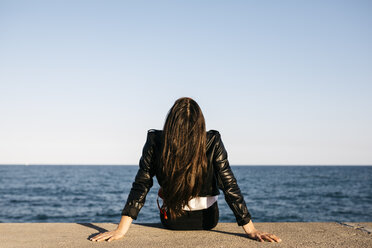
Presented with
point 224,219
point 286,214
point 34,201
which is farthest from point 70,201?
point 286,214

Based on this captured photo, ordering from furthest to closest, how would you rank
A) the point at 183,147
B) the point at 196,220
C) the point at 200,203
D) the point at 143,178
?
the point at 196,220 → the point at 200,203 → the point at 143,178 → the point at 183,147

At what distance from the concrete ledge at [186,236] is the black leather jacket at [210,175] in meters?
0.29

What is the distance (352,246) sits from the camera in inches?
109

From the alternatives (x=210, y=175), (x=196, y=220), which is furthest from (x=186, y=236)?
(x=210, y=175)

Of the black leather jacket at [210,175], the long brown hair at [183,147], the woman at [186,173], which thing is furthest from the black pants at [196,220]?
the long brown hair at [183,147]

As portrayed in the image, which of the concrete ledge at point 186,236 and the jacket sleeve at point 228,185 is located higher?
the jacket sleeve at point 228,185

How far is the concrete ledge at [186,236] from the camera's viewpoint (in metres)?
2.84

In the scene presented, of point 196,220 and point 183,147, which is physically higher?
→ point 183,147

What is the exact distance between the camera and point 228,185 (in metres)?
→ 2.96

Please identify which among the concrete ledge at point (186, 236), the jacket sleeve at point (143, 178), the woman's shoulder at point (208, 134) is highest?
the woman's shoulder at point (208, 134)

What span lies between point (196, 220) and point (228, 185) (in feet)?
2.02

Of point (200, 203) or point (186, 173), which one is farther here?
point (200, 203)

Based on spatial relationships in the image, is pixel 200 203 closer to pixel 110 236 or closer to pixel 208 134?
pixel 208 134

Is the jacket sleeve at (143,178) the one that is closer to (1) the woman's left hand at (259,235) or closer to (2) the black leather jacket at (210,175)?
(2) the black leather jacket at (210,175)
